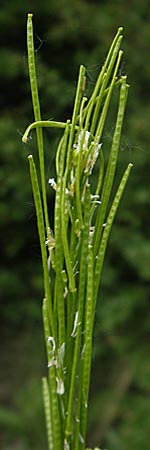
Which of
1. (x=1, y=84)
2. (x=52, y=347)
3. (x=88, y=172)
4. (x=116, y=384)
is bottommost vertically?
(x=116, y=384)

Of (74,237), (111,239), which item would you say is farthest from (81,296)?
(111,239)

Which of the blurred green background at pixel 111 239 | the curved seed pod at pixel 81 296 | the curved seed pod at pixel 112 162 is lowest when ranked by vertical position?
the blurred green background at pixel 111 239

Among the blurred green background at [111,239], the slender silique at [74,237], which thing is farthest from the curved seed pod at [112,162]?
the blurred green background at [111,239]

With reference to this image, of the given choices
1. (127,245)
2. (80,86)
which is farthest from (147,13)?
(80,86)

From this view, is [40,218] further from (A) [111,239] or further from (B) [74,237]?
(A) [111,239]

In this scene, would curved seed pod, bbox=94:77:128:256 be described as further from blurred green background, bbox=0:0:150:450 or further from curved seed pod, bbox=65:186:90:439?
blurred green background, bbox=0:0:150:450

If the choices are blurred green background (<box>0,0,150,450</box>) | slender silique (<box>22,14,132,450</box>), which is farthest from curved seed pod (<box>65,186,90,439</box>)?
blurred green background (<box>0,0,150,450</box>)

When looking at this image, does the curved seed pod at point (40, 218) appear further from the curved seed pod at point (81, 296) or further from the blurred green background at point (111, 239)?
the blurred green background at point (111, 239)

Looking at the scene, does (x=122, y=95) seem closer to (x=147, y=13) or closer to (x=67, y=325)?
(x=67, y=325)
